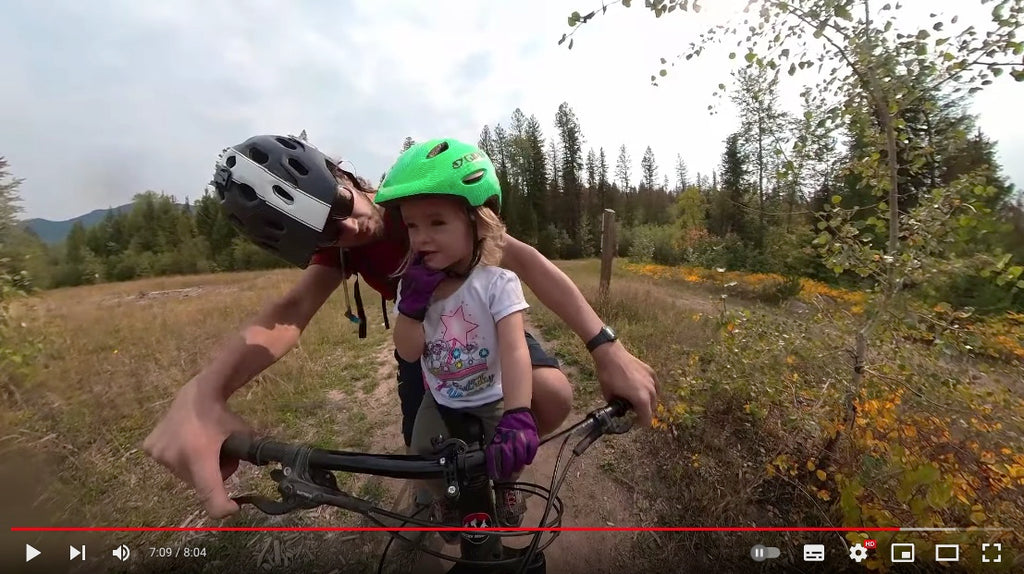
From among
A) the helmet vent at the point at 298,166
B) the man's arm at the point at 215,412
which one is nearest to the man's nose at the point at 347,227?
the helmet vent at the point at 298,166

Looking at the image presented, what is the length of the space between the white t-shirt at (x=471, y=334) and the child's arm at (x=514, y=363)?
4 cm

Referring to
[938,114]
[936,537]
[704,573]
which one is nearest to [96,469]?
[704,573]

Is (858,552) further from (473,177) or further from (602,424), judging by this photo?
(473,177)

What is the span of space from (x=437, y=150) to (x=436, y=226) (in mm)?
282

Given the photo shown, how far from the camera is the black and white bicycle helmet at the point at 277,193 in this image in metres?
1.47

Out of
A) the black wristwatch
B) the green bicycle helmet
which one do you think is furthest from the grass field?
the green bicycle helmet

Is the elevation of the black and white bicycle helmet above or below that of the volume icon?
above

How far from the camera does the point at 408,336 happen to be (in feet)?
4.90

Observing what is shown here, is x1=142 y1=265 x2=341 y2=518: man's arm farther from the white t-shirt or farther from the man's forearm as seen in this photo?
the white t-shirt

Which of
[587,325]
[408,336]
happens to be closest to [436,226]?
[408,336]

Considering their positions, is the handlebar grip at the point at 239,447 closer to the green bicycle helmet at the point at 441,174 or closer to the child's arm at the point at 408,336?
the child's arm at the point at 408,336
